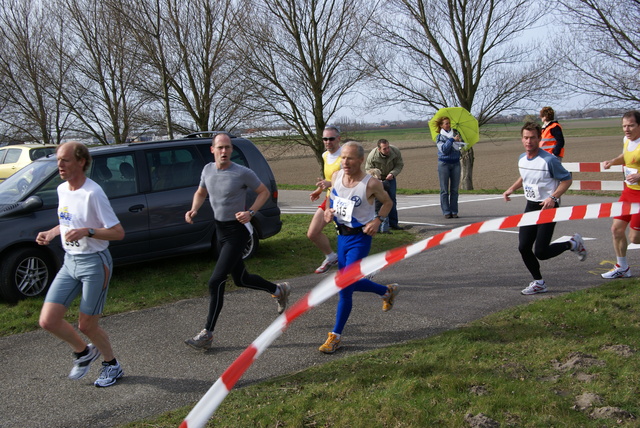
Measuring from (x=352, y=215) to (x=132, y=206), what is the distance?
364 centimetres

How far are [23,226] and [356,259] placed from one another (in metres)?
4.10

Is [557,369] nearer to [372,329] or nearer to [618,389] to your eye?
[618,389]

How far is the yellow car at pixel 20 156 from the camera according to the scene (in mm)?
16703

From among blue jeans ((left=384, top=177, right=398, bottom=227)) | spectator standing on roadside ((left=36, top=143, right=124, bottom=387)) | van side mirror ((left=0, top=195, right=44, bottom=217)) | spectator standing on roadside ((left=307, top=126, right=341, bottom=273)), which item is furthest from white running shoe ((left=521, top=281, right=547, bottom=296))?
van side mirror ((left=0, top=195, right=44, bottom=217))

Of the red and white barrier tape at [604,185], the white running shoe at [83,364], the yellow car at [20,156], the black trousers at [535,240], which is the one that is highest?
the yellow car at [20,156]

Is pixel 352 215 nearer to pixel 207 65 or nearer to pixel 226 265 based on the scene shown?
pixel 226 265

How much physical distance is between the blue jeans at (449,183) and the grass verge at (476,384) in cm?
671

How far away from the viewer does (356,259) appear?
513cm

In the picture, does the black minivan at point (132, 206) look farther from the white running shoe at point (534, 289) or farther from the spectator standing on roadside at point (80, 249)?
the white running shoe at point (534, 289)

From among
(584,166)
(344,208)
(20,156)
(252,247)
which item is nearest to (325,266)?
(252,247)

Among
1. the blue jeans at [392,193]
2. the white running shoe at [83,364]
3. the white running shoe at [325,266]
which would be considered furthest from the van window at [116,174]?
Answer: the blue jeans at [392,193]

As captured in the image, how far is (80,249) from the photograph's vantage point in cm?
447

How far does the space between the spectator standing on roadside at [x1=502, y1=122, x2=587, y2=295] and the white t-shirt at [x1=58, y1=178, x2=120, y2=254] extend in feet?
13.6

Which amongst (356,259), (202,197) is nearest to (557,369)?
(356,259)
